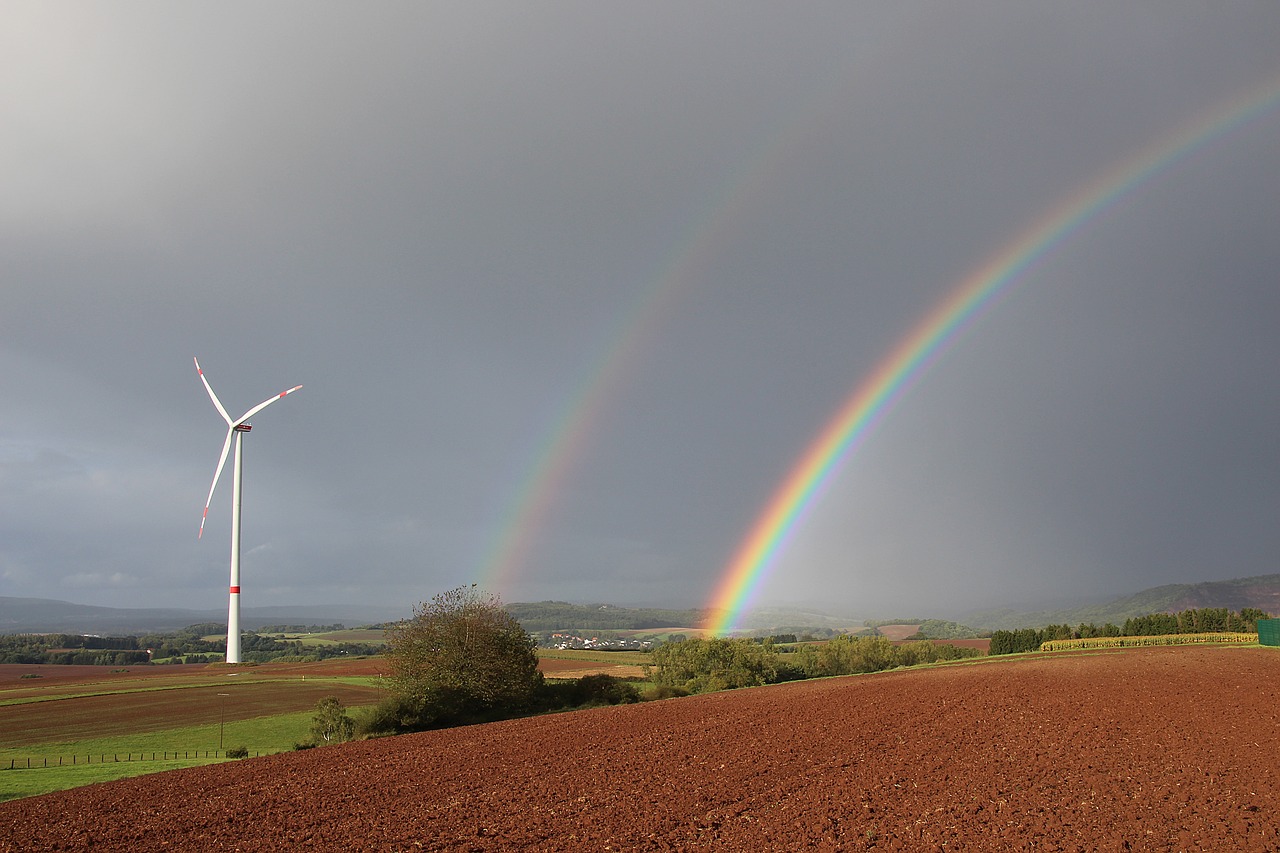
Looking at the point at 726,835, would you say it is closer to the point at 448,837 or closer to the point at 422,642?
the point at 448,837

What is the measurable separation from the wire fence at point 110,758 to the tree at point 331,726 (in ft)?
10.5

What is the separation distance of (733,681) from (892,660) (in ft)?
101

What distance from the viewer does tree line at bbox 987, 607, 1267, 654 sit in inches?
4134

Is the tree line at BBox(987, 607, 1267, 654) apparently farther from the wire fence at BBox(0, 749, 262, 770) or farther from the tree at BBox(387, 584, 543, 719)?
the wire fence at BBox(0, 749, 262, 770)

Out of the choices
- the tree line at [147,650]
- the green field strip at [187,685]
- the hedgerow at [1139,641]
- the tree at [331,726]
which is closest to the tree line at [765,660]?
the hedgerow at [1139,641]

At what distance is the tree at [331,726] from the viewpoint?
4388 cm

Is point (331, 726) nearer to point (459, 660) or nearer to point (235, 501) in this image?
point (459, 660)

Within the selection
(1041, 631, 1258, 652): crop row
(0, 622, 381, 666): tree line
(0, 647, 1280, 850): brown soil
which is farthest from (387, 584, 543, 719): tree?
(0, 622, 381, 666): tree line

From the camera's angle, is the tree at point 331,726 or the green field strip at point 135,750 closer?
the green field strip at point 135,750

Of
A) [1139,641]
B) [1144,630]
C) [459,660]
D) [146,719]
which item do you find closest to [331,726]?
[459,660]

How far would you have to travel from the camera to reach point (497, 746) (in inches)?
1312

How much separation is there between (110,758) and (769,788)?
4136 cm

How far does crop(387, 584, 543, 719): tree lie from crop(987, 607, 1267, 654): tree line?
7823cm

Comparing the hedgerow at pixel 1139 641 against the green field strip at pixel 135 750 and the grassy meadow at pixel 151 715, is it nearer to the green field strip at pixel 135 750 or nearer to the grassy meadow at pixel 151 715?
the grassy meadow at pixel 151 715
